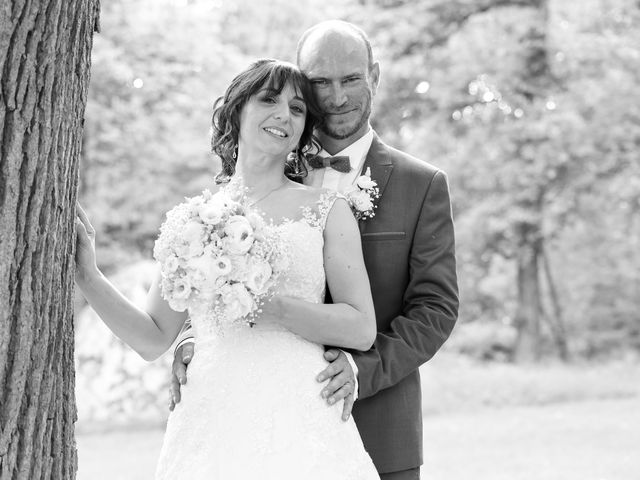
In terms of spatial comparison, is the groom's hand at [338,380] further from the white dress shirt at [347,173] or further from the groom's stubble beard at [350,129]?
the groom's stubble beard at [350,129]

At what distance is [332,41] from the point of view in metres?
3.81

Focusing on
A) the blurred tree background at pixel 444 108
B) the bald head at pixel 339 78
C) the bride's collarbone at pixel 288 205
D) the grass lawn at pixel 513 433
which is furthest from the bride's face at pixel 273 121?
the blurred tree background at pixel 444 108

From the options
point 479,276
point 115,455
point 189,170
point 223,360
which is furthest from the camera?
point 479,276

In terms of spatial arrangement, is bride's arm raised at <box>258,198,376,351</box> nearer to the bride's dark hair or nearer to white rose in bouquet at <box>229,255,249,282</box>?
white rose in bouquet at <box>229,255,249,282</box>

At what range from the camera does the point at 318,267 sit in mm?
3299

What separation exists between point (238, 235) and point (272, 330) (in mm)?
529

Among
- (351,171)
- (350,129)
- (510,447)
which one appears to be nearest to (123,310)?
(351,171)

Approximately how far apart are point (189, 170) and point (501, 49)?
Answer: 6768 millimetres

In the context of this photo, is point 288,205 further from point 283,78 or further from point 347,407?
point 347,407

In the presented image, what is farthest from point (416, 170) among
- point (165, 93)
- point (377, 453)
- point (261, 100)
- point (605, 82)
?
point (605, 82)

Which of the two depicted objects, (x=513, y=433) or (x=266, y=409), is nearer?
(x=266, y=409)

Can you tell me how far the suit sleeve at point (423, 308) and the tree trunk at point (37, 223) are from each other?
1.09m

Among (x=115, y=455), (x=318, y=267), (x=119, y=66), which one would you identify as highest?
(x=119, y=66)

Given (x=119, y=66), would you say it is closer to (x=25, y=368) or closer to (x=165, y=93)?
(x=165, y=93)
